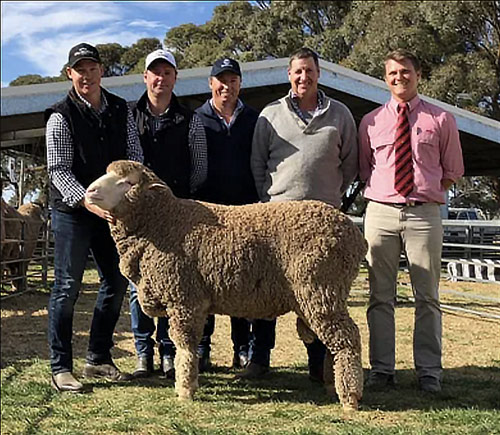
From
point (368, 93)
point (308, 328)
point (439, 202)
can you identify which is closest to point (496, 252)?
point (439, 202)

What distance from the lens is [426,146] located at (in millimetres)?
3871

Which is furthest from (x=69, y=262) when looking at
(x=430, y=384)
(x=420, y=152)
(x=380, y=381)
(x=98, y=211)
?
(x=430, y=384)

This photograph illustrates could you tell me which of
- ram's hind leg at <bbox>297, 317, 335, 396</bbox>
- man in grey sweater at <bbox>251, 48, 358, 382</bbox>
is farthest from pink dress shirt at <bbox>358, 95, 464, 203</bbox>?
ram's hind leg at <bbox>297, 317, 335, 396</bbox>

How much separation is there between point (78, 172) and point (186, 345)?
49.4 inches

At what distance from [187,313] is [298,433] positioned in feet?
3.18

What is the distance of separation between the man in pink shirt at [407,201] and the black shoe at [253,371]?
760mm

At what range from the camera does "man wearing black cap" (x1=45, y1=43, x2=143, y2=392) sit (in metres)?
3.62

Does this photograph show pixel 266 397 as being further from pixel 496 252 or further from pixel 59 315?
pixel 496 252

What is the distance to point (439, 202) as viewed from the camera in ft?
12.9

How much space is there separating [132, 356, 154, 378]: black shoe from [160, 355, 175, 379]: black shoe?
9cm

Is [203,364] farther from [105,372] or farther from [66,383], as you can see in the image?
[66,383]

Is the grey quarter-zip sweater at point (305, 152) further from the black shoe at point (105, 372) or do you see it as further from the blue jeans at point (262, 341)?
the black shoe at point (105, 372)

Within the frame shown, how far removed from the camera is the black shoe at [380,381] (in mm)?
4098

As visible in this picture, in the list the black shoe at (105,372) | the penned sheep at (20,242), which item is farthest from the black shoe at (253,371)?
the penned sheep at (20,242)
